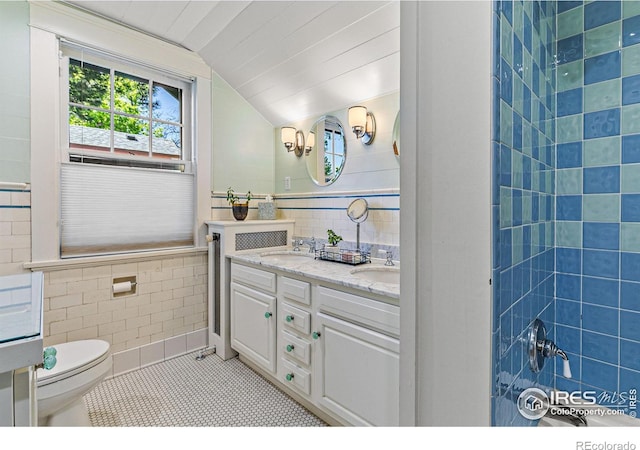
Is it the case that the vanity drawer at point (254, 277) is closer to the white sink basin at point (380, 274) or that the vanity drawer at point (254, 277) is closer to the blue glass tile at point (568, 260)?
the white sink basin at point (380, 274)

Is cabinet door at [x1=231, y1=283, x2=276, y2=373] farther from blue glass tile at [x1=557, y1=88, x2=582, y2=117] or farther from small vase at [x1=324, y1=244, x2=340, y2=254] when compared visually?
blue glass tile at [x1=557, y1=88, x2=582, y2=117]

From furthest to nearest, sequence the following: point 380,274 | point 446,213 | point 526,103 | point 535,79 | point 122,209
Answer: point 122,209
point 380,274
point 535,79
point 526,103
point 446,213

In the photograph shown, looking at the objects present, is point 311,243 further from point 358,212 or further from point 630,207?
point 630,207

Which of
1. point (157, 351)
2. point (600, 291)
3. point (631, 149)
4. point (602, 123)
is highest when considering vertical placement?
point (602, 123)

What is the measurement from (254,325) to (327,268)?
0.71m

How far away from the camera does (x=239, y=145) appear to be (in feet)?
9.20

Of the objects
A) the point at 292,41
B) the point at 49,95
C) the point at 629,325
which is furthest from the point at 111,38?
the point at 629,325

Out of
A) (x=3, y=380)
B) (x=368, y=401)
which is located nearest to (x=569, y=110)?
(x=368, y=401)

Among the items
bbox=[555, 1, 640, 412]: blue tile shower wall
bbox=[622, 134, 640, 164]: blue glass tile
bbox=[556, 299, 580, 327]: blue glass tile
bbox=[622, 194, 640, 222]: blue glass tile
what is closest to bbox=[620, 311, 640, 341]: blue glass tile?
bbox=[555, 1, 640, 412]: blue tile shower wall

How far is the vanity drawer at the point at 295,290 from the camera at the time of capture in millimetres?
1754

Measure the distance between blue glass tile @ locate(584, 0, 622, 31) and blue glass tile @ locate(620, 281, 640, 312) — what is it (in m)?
1.06

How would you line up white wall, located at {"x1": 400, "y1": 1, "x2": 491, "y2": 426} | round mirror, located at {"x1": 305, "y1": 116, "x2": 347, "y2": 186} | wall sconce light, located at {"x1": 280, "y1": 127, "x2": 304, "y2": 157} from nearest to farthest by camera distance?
white wall, located at {"x1": 400, "y1": 1, "x2": 491, "y2": 426}
round mirror, located at {"x1": 305, "y1": 116, "x2": 347, "y2": 186}
wall sconce light, located at {"x1": 280, "y1": 127, "x2": 304, "y2": 157}

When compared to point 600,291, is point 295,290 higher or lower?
lower

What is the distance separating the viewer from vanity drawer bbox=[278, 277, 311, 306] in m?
1.75
